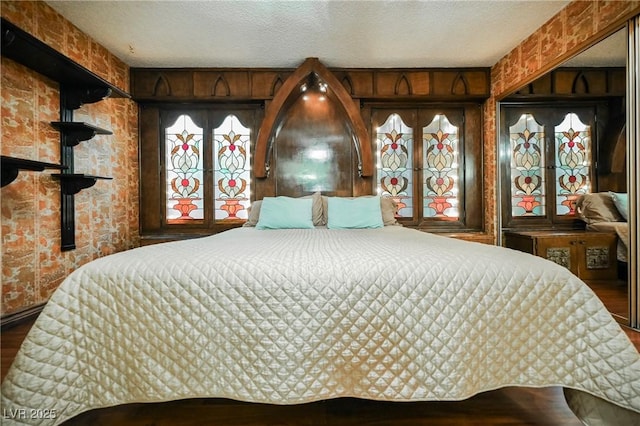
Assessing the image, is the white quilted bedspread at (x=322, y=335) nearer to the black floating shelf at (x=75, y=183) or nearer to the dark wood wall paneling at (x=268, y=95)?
the black floating shelf at (x=75, y=183)

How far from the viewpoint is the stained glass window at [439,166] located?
3656 millimetres

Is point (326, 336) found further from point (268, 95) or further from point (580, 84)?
point (580, 84)

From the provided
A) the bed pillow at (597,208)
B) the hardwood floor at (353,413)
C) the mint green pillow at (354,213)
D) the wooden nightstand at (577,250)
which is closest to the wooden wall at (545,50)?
the wooden nightstand at (577,250)

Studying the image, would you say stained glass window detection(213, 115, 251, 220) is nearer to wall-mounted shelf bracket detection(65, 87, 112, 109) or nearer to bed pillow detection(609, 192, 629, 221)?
wall-mounted shelf bracket detection(65, 87, 112, 109)

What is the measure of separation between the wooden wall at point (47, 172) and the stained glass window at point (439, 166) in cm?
349

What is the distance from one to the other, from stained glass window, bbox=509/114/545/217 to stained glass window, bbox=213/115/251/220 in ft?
10.4

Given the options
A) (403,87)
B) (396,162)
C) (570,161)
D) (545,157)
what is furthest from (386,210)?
(570,161)

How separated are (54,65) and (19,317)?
1842 mm

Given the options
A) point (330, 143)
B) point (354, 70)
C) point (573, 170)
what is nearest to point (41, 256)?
point (330, 143)

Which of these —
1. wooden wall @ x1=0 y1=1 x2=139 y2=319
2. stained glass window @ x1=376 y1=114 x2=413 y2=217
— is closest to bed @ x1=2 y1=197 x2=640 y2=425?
wooden wall @ x1=0 y1=1 x2=139 y2=319

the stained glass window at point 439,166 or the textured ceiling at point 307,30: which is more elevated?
the textured ceiling at point 307,30

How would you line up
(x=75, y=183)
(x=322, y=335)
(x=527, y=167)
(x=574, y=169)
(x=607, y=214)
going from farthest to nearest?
(x=527, y=167)
(x=574, y=169)
(x=607, y=214)
(x=75, y=183)
(x=322, y=335)

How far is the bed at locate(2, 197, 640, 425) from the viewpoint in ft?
3.50

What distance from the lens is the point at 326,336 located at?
1.07 metres
